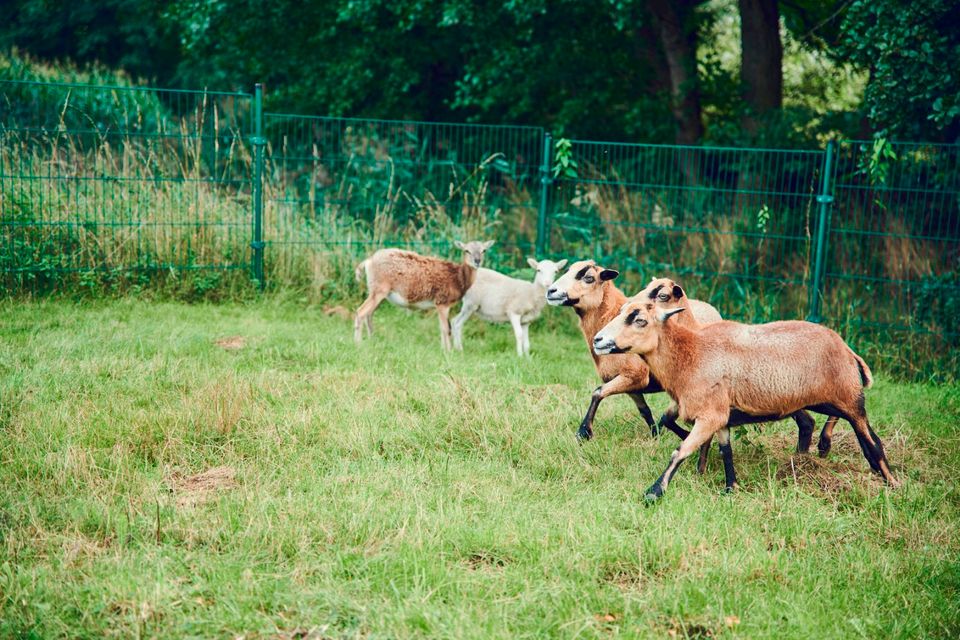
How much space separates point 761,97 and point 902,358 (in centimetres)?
636

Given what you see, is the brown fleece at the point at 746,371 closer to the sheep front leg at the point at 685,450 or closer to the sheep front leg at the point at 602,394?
the sheep front leg at the point at 685,450

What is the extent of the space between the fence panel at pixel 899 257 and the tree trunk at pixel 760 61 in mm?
2316

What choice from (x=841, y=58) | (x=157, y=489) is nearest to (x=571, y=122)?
(x=841, y=58)

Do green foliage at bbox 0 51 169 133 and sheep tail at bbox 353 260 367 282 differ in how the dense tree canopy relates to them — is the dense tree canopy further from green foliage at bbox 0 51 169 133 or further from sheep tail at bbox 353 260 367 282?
sheep tail at bbox 353 260 367 282

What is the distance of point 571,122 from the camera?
17.2 metres

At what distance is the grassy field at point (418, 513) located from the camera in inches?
179

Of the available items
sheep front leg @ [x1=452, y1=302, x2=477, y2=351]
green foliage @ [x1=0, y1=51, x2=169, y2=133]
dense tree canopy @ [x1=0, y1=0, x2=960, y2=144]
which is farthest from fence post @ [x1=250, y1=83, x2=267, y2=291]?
green foliage @ [x1=0, y1=51, x2=169, y2=133]

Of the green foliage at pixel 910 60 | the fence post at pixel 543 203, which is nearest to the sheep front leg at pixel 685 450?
the green foliage at pixel 910 60

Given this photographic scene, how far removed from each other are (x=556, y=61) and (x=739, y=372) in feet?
38.2

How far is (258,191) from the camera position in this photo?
38.9 feet

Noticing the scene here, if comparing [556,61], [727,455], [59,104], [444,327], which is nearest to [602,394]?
[727,455]

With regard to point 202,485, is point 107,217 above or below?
above

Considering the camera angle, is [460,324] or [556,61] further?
[556,61]

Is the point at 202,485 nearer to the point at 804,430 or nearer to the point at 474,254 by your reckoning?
the point at 804,430
